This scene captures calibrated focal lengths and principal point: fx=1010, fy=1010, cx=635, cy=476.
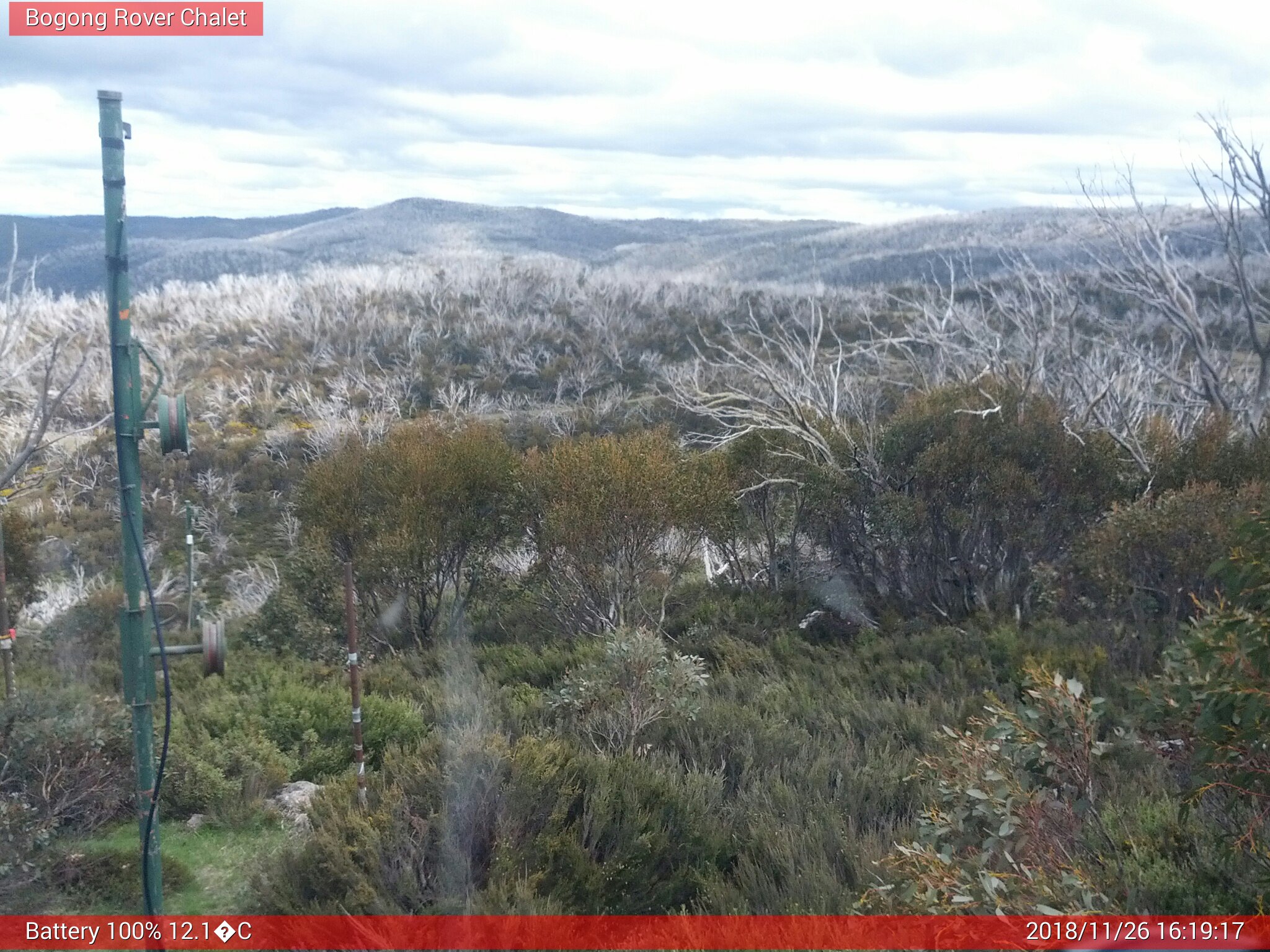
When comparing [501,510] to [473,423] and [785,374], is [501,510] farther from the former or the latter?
[785,374]

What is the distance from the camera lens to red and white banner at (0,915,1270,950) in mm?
3424

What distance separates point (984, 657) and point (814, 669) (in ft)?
5.20

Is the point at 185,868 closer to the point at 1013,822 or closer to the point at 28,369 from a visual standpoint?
the point at 1013,822

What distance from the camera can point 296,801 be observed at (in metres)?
6.41

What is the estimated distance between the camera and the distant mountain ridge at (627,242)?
4894 centimetres

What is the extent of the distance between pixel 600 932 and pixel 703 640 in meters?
6.99

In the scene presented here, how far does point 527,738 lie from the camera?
5.39m

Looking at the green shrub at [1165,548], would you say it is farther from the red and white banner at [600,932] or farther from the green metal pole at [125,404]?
the green metal pole at [125,404]

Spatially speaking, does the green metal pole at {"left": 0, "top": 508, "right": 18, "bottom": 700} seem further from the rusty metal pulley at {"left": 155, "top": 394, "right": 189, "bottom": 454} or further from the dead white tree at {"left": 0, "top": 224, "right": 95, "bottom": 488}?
the rusty metal pulley at {"left": 155, "top": 394, "right": 189, "bottom": 454}

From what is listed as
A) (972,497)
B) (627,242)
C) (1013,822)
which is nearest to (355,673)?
(1013,822)

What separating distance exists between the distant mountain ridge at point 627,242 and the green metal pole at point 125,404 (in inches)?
1000

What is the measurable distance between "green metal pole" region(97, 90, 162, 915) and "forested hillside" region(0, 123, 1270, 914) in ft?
4.25

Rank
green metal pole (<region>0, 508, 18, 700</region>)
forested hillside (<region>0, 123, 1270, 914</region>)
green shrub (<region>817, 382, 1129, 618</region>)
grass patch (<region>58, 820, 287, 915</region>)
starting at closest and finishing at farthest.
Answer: forested hillside (<region>0, 123, 1270, 914</region>) < grass patch (<region>58, 820, 287, 915</region>) < green metal pole (<region>0, 508, 18, 700</region>) < green shrub (<region>817, 382, 1129, 618</region>)

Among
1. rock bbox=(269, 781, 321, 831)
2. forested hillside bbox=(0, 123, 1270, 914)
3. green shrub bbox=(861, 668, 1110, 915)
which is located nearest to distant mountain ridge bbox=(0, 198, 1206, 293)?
forested hillside bbox=(0, 123, 1270, 914)
